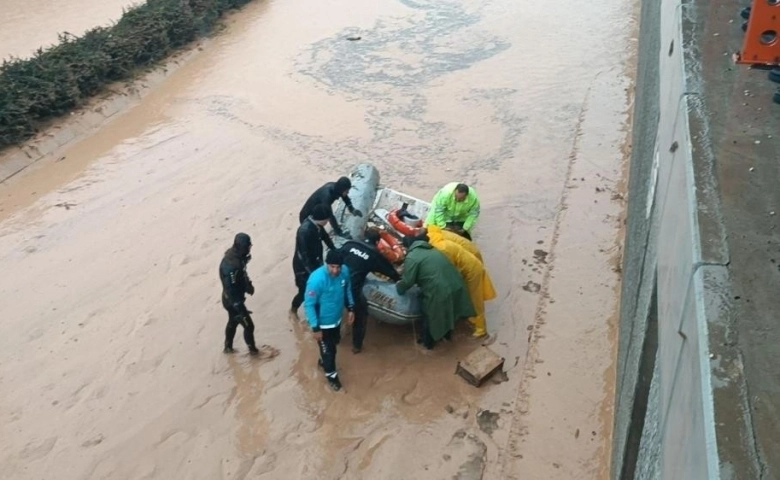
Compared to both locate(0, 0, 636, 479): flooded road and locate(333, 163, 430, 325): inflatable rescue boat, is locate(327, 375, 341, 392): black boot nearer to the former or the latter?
locate(0, 0, 636, 479): flooded road

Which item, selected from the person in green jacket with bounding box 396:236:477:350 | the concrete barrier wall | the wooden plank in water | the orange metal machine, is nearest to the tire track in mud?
the wooden plank in water

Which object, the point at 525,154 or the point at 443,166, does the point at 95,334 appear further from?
the point at 525,154

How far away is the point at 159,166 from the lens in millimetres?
12312

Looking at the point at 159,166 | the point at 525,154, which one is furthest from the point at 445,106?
the point at 159,166

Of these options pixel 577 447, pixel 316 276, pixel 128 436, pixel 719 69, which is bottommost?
pixel 577 447

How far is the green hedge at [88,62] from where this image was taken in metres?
12.5

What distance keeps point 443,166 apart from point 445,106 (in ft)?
8.61

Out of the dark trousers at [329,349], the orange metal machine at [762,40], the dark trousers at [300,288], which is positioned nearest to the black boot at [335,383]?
the dark trousers at [329,349]

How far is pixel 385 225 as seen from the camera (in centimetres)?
888

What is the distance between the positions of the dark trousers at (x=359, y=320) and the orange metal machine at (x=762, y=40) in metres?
4.10

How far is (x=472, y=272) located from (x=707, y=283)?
14.9 feet

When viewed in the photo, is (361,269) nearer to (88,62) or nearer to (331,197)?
(331,197)

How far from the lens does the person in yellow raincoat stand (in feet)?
24.3

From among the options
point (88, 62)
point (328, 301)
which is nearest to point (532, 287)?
point (328, 301)
